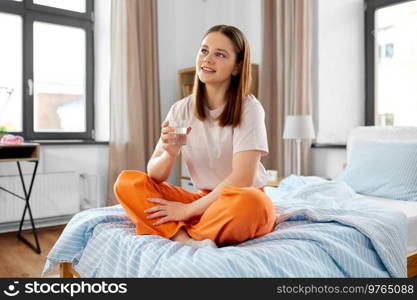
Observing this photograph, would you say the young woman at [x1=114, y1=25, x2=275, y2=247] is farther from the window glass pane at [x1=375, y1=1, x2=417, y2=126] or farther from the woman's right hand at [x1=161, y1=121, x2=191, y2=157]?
the window glass pane at [x1=375, y1=1, x2=417, y2=126]

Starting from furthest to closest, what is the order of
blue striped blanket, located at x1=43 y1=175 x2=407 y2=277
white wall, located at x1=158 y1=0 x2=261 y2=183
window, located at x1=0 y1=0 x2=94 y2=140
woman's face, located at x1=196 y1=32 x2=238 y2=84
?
white wall, located at x1=158 y1=0 x2=261 y2=183 → window, located at x1=0 y1=0 x2=94 y2=140 → woman's face, located at x1=196 y1=32 x2=238 y2=84 → blue striped blanket, located at x1=43 y1=175 x2=407 y2=277

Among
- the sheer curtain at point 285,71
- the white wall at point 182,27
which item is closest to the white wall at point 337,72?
the sheer curtain at point 285,71

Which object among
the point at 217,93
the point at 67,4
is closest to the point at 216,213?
the point at 217,93

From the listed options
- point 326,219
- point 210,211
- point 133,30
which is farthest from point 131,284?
point 133,30

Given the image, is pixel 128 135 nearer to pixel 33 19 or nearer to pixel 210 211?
pixel 33 19

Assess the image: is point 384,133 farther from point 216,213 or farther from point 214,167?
point 216,213

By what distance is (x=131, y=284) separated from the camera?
1115 mm

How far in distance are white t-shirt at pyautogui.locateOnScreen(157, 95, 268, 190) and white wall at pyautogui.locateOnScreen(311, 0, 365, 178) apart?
2.07 meters

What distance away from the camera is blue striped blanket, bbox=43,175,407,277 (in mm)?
1058

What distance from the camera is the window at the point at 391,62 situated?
3.24 metres

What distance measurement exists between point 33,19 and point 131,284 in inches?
127

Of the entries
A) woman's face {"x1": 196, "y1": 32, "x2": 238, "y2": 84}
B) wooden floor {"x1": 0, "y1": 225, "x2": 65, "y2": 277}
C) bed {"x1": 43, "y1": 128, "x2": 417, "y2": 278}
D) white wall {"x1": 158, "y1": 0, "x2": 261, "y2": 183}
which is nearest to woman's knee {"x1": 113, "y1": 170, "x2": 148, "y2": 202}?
bed {"x1": 43, "y1": 128, "x2": 417, "y2": 278}

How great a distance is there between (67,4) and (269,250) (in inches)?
140

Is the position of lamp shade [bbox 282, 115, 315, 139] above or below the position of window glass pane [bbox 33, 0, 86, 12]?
below
